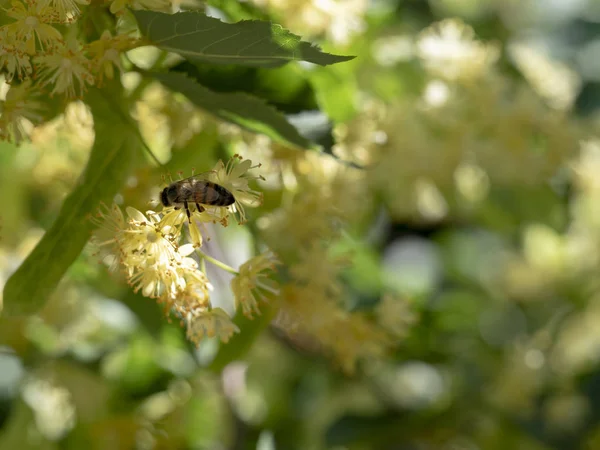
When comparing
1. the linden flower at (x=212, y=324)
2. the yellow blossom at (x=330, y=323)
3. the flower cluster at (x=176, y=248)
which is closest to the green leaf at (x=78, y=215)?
the flower cluster at (x=176, y=248)

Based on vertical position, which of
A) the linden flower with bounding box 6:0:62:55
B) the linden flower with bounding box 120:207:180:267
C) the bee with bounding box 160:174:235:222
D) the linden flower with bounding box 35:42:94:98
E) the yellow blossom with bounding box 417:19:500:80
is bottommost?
the yellow blossom with bounding box 417:19:500:80

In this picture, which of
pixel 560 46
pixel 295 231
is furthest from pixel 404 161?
pixel 560 46

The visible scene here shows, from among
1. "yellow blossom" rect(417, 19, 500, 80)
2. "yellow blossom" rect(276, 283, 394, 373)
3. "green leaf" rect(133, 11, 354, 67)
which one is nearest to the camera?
"green leaf" rect(133, 11, 354, 67)

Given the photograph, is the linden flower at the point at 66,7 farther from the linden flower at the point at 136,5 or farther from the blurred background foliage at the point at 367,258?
the blurred background foliage at the point at 367,258

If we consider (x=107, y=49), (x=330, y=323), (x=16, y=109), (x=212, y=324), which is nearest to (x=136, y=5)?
(x=107, y=49)

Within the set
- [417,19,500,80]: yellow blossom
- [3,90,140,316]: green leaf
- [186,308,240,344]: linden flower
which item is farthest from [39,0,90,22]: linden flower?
[417,19,500,80]: yellow blossom

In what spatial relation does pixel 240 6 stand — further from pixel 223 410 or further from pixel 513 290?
pixel 513 290

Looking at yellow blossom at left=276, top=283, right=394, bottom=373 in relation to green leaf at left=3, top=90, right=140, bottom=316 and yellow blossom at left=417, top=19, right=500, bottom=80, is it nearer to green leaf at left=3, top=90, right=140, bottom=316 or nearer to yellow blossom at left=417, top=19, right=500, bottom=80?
green leaf at left=3, top=90, right=140, bottom=316
